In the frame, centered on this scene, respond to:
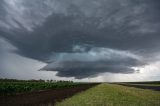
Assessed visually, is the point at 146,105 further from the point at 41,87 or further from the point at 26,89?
the point at 41,87

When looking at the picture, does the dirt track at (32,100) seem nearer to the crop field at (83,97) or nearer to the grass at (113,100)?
the crop field at (83,97)

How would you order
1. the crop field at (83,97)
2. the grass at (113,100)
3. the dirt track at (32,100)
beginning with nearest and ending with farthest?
the grass at (113,100)
the crop field at (83,97)
the dirt track at (32,100)

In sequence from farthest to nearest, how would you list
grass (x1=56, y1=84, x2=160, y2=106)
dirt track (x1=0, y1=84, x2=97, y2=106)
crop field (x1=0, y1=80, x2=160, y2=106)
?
dirt track (x1=0, y1=84, x2=97, y2=106) → crop field (x1=0, y1=80, x2=160, y2=106) → grass (x1=56, y1=84, x2=160, y2=106)

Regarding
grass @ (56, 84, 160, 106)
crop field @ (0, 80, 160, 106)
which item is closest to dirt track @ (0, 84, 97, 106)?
crop field @ (0, 80, 160, 106)

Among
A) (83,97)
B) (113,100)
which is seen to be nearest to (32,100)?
(83,97)

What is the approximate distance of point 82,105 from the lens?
77.8 feet

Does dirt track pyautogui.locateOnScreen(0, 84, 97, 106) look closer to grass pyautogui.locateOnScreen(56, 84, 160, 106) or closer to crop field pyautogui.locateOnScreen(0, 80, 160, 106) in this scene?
crop field pyautogui.locateOnScreen(0, 80, 160, 106)

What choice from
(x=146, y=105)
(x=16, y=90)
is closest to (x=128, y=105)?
(x=146, y=105)

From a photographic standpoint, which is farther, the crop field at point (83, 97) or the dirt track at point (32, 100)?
the dirt track at point (32, 100)

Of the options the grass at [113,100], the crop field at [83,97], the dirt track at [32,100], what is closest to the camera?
the grass at [113,100]

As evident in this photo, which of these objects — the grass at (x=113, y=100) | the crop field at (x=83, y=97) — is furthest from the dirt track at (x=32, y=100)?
the grass at (x=113, y=100)

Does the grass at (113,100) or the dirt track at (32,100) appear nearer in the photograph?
the grass at (113,100)

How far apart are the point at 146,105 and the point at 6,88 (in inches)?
1566

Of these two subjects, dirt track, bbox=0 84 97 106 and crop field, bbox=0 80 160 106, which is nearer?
crop field, bbox=0 80 160 106
